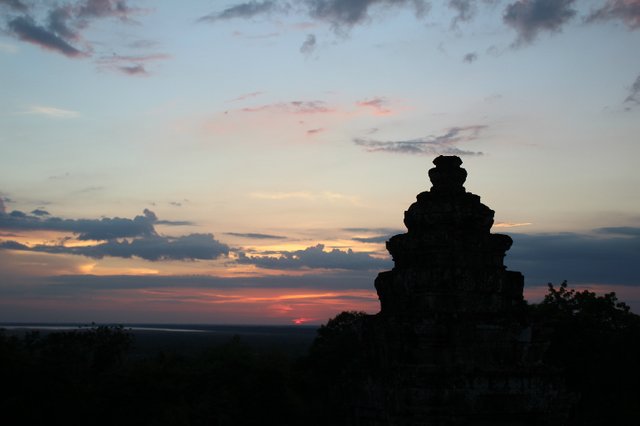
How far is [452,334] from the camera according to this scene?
1012 centimetres

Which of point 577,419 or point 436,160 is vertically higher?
point 436,160

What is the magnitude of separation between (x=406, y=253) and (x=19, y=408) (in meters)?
25.8

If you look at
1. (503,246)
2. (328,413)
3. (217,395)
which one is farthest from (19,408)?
(503,246)

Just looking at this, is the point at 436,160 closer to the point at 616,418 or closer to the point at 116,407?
the point at 616,418

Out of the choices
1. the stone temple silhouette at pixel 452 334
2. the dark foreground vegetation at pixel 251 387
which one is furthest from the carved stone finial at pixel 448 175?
the dark foreground vegetation at pixel 251 387

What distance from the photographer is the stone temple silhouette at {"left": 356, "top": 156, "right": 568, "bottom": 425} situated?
9758 mm

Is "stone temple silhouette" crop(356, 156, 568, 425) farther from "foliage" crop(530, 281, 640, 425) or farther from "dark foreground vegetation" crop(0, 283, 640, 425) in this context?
"foliage" crop(530, 281, 640, 425)

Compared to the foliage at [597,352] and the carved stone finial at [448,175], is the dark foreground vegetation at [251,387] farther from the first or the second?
the carved stone finial at [448,175]

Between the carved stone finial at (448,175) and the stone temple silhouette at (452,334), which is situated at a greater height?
the carved stone finial at (448,175)

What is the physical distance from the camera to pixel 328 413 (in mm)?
43062

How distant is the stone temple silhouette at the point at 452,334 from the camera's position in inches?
384

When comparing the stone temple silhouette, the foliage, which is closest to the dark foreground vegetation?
the foliage

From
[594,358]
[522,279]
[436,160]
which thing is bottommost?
[594,358]

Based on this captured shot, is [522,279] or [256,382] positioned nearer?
[522,279]
